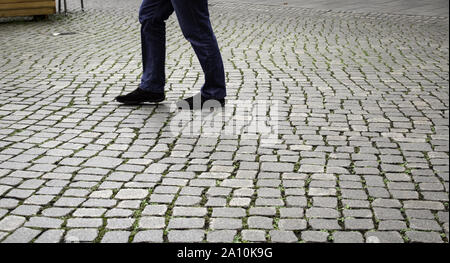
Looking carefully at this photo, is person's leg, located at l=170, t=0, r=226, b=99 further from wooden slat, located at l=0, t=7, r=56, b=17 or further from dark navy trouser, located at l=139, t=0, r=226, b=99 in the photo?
wooden slat, located at l=0, t=7, r=56, b=17

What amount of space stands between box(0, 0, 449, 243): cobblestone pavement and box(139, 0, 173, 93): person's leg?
23 cm

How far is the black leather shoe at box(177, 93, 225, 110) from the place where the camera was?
17.5ft

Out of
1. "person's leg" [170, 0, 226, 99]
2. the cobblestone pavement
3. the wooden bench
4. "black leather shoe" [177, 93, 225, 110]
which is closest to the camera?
the cobblestone pavement

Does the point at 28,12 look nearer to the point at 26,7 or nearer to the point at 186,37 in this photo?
the point at 26,7

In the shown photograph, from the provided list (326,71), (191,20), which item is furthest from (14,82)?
(326,71)

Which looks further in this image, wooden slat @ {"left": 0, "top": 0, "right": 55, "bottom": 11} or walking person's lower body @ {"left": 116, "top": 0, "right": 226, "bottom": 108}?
wooden slat @ {"left": 0, "top": 0, "right": 55, "bottom": 11}

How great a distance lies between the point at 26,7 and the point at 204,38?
287 inches

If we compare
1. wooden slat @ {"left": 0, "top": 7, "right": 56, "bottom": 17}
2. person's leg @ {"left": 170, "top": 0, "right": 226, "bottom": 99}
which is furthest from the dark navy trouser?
wooden slat @ {"left": 0, "top": 7, "right": 56, "bottom": 17}

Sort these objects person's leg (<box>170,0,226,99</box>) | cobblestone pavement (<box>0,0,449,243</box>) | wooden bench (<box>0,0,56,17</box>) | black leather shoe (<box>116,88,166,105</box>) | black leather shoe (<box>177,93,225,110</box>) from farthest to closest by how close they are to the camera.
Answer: wooden bench (<box>0,0,56,17</box>), black leather shoe (<box>116,88,166,105</box>), black leather shoe (<box>177,93,225,110</box>), person's leg (<box>170,0,226,99</box>), cobblestone pavement (<box>0,0,449,243</box>)

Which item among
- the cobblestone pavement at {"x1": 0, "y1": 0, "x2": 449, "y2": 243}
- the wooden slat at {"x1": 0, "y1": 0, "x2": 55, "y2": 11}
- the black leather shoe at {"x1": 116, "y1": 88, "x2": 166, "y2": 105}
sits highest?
the wooden slat at {"x1": 0, "y1": 0, "x2": 55, "y2": 11}

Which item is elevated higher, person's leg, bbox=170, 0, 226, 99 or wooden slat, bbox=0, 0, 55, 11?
wooden slat, bbox=0, 0, 55, 11

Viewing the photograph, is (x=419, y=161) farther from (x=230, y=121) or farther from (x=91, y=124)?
(x=91, y=124)

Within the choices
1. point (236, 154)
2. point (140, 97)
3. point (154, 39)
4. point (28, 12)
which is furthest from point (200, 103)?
point (28, 12)

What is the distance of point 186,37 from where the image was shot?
5125mm
